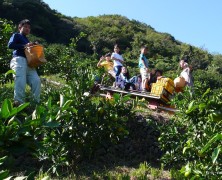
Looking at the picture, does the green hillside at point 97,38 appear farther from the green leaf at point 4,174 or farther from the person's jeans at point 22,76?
the green leaf at point 4,174

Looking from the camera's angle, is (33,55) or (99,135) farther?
(33,55)

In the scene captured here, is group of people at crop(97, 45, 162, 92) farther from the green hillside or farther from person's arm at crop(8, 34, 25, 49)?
the green hillside

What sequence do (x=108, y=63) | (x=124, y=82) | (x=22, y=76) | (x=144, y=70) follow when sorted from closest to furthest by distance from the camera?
1. (x=22, y=76)
2. (x=144, y=70)
3. (x=124, y=82)
4. (x=108, y=63)

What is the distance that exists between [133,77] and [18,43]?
4.63m

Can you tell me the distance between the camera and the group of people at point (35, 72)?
237 inches

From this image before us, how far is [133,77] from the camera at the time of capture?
10375 millimetres

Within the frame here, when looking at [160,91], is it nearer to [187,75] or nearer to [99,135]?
[187,75]

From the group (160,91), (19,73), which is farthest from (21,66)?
(160,91)

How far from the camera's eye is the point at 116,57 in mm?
10812

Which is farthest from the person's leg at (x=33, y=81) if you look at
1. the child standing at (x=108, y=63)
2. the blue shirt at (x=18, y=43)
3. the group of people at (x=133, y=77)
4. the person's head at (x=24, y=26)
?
the child standing at (x=108, y=63)

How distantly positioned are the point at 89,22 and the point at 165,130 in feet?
153

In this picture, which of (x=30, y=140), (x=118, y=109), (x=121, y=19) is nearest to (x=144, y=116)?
(x=118, y=109)

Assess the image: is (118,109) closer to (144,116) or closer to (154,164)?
(154,164)

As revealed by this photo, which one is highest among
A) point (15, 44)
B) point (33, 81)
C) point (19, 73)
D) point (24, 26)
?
point (24, 26)
